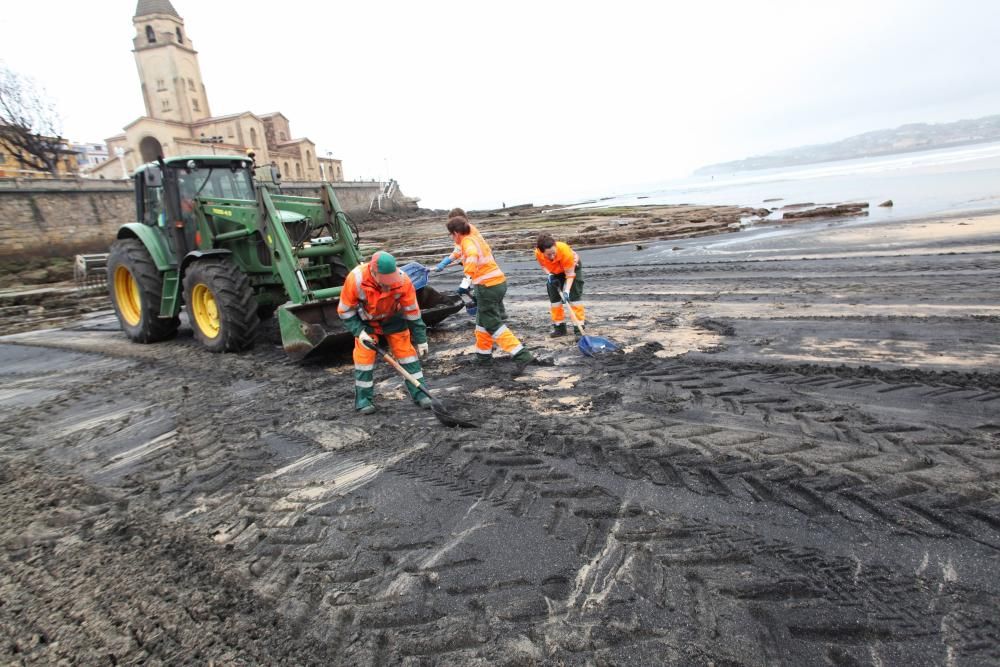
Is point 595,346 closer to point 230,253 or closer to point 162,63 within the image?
point 230,253

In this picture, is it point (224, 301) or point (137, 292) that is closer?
point (224, 301)

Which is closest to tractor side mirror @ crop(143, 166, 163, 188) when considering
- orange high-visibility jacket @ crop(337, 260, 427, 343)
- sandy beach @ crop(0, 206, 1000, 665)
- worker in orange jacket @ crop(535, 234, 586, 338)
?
sandy beach @ crop(0, 206, 1000, 665)

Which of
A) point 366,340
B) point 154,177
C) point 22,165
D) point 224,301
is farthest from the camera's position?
point 22,165

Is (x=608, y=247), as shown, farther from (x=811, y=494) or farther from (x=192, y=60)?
(x=192, y=60)

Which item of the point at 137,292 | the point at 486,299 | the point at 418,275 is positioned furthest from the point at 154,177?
the point at 486,299

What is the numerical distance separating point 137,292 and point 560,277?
612 cm

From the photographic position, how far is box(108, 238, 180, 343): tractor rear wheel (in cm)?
757

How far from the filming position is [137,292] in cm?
801

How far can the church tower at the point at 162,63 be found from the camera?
4428 centimetres

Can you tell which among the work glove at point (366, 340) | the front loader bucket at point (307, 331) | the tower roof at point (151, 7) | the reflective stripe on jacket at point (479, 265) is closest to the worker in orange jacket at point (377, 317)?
the work glove at point (366, 340)

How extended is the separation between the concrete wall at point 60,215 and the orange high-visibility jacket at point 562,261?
15.3m

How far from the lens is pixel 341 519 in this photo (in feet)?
10.1

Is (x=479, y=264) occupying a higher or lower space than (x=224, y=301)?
higher

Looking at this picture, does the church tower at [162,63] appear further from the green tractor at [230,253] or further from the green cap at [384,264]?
the green cap at [384,264]
